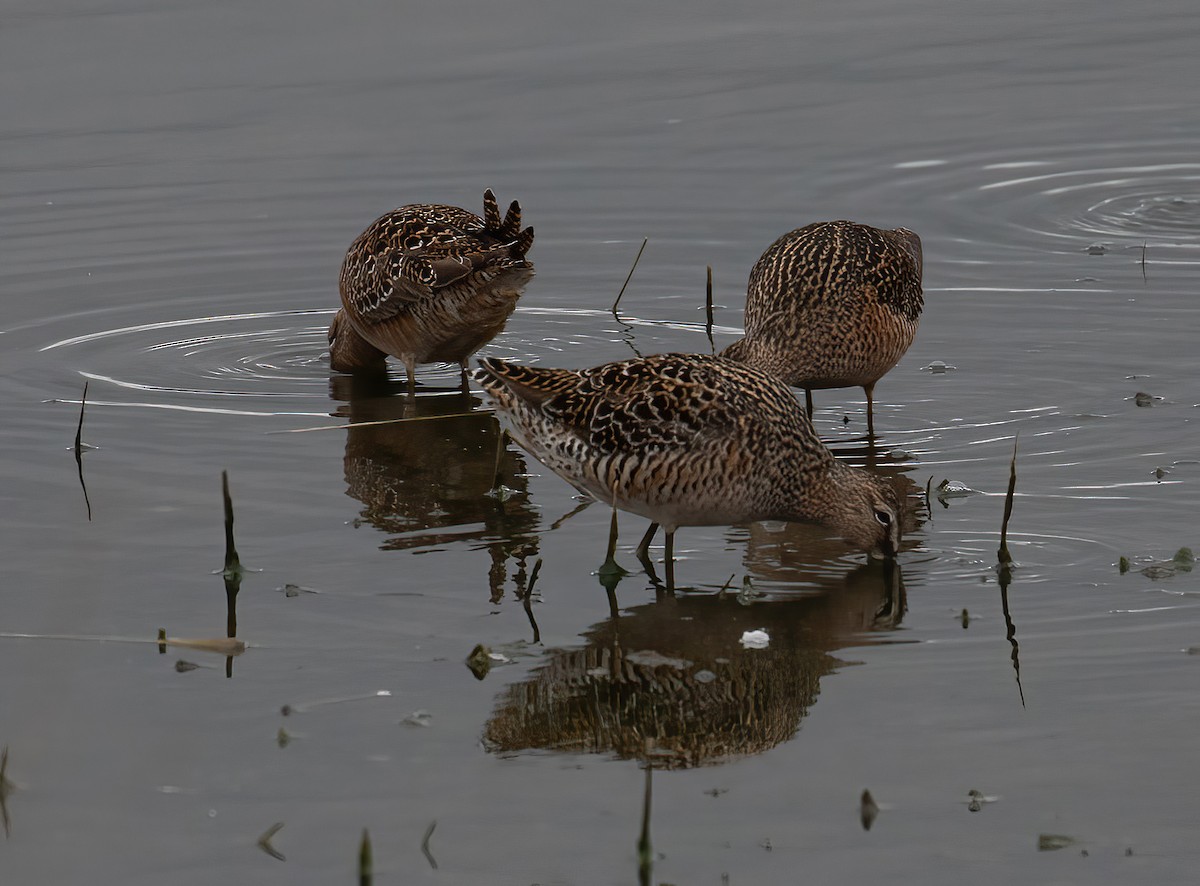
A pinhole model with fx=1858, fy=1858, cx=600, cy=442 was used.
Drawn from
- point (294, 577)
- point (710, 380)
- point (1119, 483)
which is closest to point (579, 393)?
point (710, 380)

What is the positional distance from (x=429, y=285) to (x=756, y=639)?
3.87 m

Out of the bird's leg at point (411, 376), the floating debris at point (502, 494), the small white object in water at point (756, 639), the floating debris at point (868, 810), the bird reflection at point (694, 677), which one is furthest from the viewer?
the bird's leg at point (411, 376)

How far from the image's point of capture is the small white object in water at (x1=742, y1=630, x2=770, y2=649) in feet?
20.9

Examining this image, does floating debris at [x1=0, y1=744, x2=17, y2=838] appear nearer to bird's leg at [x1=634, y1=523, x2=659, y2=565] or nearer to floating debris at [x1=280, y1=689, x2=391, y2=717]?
floating debris at [x1=280, y1=689, x2=391, y2=717]

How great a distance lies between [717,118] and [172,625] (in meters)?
9.06

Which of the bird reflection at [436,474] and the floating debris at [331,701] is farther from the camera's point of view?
the bird reflection at [436,474]

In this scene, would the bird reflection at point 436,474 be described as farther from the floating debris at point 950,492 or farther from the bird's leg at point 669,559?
the floating debris at point 950,492

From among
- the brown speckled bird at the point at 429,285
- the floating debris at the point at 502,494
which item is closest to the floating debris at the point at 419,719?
the floating debris at the point at 502,494

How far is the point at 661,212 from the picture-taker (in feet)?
41.9

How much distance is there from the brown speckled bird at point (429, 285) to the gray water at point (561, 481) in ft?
0.86

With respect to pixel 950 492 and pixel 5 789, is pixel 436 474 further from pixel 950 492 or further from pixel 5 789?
pixel 5 789

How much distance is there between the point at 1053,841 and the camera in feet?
16.1

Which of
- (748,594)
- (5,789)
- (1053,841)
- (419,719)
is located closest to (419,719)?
(419,719)

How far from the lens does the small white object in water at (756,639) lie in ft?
20.9
